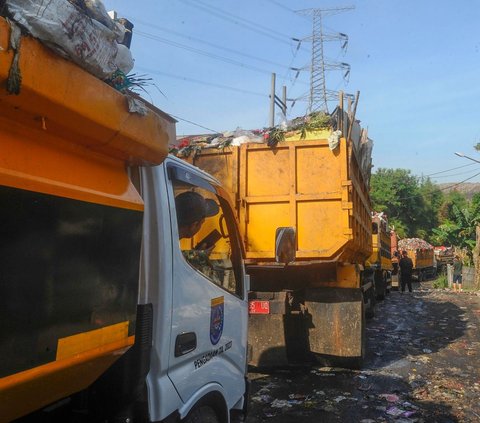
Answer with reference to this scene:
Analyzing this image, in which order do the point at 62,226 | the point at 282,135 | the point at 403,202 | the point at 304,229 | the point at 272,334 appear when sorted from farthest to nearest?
1. the point at 403,202
2. the point at 282,135
3. the point at 272,334
4. the point at 304,229
5. the point at 62,226

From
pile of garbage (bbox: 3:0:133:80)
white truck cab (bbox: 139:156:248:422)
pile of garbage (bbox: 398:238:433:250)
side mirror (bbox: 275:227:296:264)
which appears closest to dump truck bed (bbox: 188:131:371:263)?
side mirror (bbox: 275:227:296:264)

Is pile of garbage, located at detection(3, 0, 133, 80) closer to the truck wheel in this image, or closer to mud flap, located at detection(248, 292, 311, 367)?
the truck wheel

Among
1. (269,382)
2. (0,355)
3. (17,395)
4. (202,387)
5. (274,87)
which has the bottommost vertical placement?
(269,382)

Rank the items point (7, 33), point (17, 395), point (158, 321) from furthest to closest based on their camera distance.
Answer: point (158, 321)
point (17, 395)
point (7, 33)

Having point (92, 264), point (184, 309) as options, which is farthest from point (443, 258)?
point (92, 264)

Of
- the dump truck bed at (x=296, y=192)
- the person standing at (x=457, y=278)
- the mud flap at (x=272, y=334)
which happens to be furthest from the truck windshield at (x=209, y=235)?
the person standing at (x=457, y=278)

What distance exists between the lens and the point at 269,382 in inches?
223

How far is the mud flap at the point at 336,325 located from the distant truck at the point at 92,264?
3.49 meters

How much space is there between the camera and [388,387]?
17.9 feet

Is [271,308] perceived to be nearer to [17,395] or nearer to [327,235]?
[327,235]

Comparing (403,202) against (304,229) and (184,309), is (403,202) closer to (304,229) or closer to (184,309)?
(304,229)

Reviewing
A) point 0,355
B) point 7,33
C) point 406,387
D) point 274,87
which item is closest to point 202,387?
point 0,355

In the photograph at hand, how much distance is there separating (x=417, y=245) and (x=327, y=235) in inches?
985

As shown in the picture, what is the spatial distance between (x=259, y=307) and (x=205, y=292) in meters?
3.41
